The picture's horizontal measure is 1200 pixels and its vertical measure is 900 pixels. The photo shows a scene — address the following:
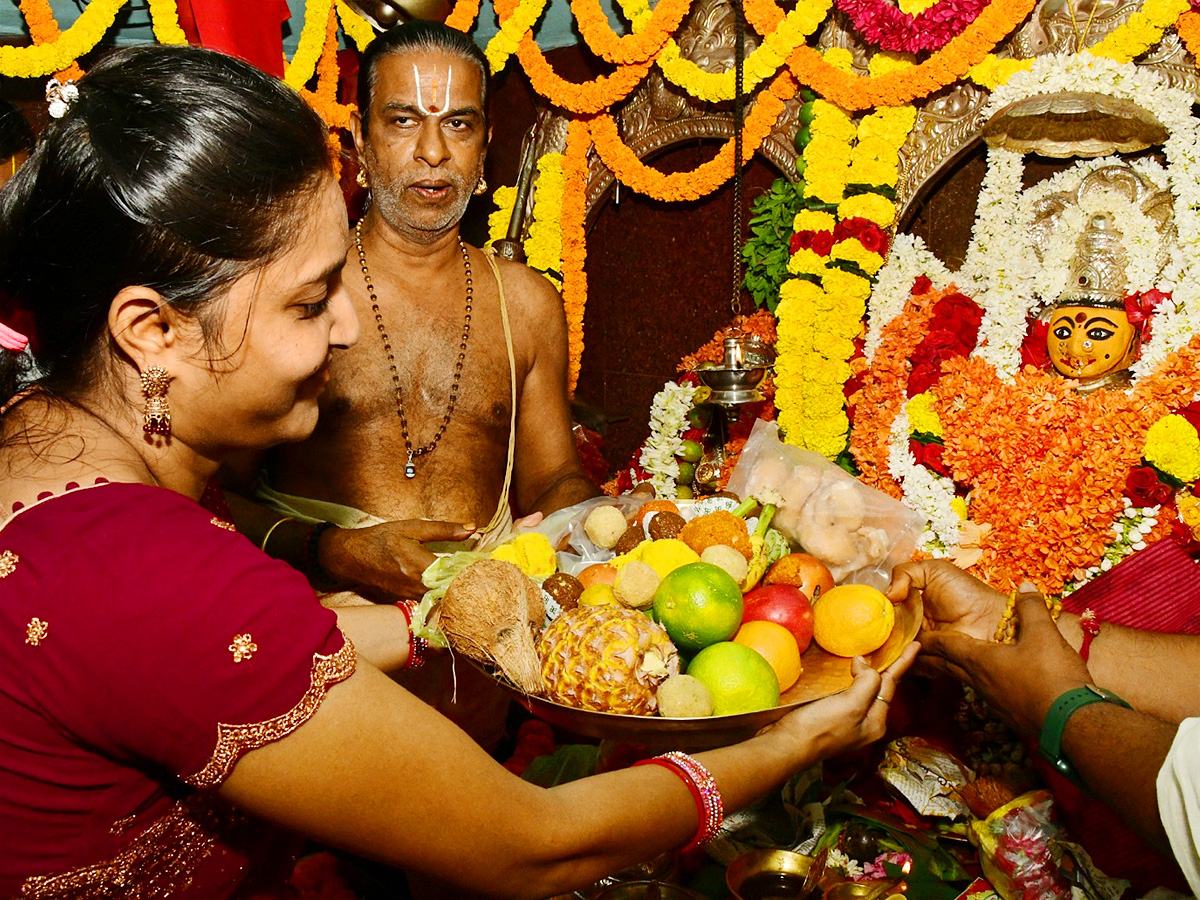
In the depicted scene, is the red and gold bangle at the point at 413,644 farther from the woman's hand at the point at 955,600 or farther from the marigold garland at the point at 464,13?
the marigold garland at the point at 464,13

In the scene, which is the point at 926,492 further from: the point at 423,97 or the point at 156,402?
the point at 156,402

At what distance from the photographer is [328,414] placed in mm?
2824

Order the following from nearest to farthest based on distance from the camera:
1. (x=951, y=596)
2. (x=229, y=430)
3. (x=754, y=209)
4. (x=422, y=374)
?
(x=229, y=430)
(x=951, y=596)
(x=422, y=374)
(x=754, y=209)

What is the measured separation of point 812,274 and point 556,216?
139 centimetres

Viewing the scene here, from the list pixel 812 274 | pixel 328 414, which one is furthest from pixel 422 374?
pixel 812 274

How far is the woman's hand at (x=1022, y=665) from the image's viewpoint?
66.8 inches

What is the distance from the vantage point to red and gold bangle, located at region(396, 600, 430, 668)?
1856 millimetres

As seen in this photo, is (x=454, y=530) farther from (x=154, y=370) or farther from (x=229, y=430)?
(x=154, y=370)

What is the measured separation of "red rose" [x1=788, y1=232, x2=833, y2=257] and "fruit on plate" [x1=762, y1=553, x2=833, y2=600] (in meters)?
1.74

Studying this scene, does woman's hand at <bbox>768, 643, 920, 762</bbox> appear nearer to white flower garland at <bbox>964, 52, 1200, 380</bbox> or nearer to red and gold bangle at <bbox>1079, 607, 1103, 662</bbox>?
red and gold bangle at <bbox>1079, 607, 1103, 662</bbox>

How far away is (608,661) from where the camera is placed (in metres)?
1.44

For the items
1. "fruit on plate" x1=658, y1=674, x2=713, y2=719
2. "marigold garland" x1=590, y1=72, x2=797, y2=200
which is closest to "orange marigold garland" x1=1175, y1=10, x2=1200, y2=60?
"marigold garland" x1=590, y1=72, x2=797, y2=200

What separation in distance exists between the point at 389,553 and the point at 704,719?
103cm

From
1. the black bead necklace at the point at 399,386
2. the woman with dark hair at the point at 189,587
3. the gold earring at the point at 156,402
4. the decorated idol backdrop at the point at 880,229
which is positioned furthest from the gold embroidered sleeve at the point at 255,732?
the decorated idol backdrop at the point at 880,229
